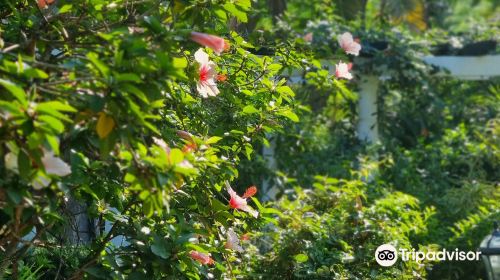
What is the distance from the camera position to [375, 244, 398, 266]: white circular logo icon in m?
5.59

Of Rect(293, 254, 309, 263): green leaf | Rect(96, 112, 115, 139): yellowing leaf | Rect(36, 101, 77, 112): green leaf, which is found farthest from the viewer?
Rect(293, 254, 309, 263): green leaf

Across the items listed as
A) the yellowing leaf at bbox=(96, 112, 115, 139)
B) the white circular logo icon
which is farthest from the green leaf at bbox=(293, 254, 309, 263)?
the yellowing leaf at bbox=(96, 112, 115, 139)

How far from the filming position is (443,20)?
18.1 meters

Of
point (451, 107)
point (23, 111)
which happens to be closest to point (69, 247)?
point (23, 111)

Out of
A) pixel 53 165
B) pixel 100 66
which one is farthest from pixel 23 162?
pixel 100 66

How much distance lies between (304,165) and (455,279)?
8.15 ft

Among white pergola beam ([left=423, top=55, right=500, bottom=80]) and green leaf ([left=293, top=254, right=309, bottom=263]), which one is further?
white pergola beam ([left=423, top=55, right=500, bottom=80])

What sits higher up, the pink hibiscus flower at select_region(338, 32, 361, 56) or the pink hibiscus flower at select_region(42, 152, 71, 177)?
the pink hibiscus flower at select_region(42, 152, 71, 177)

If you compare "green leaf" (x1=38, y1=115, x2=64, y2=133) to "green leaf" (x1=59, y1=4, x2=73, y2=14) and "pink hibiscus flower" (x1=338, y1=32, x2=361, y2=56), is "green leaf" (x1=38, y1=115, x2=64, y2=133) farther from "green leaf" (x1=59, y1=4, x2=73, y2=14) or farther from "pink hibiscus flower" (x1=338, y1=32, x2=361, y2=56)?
"pink hibiscus flower" (x1=338, y1=32, x2=361, y2=56)

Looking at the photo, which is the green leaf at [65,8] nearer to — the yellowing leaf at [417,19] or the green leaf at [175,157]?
the green leaf at [175,157]

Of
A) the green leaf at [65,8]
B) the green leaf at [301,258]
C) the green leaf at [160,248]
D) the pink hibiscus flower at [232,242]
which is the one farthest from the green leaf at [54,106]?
the green leaf at [301,258]

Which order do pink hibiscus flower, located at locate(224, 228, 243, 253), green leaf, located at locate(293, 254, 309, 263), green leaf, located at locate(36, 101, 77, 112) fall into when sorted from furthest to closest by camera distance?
green leaf, located at locate(293, 254, 309, 263), pink hibiscus flower, located at locate(224, 228, 243, 253), green leaf, located at locate(36, 101, 77, 112)

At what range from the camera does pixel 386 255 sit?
5633 mm

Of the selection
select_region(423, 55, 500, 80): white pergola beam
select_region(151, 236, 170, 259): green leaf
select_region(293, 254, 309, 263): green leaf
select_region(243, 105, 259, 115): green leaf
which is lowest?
select_region(423, 55, 500, 80): white pergola beam
